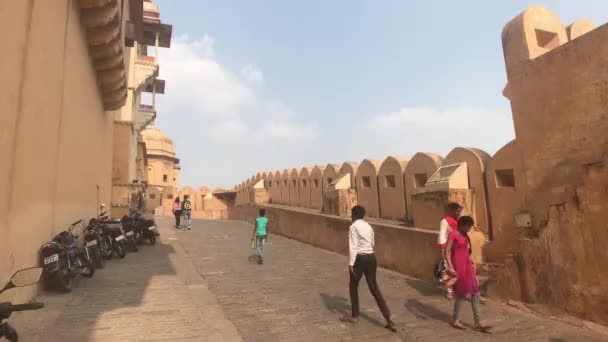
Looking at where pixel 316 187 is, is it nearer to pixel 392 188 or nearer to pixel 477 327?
pixel 392 188

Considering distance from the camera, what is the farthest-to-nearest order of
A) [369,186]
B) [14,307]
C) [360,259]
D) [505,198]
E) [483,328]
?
1. [369,186]
2. [505,198]
3. [360,259]
4. [483,328]
5. [14,307]

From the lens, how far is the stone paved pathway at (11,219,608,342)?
4.04 metres

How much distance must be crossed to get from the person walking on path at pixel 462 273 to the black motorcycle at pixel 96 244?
19.5 feet

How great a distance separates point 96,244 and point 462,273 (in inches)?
255

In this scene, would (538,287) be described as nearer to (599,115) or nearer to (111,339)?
(599,115)

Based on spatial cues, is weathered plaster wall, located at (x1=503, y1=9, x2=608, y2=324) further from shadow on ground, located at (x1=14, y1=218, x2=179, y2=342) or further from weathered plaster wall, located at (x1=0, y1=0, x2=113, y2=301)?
weathered plaster wall, located at (x1=0, y1=0, x2=113, y2=301)

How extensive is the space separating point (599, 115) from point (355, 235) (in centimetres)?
333

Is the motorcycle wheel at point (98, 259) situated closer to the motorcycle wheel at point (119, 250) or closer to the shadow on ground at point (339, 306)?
the motorcycle wheel at point (119, 250)

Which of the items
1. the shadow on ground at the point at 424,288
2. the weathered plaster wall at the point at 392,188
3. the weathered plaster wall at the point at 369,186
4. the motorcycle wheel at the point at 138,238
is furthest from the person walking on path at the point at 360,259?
the motorcycle wheel at the point at 138,238

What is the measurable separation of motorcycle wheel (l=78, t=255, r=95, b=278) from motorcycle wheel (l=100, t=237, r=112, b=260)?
179cm

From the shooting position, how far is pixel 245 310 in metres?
4.97

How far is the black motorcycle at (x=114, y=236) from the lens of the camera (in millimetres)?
8438

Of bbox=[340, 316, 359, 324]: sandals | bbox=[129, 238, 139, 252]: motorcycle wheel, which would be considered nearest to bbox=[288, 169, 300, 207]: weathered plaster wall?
bbox=[129, 238, 139, 252]: motorcycle wheel

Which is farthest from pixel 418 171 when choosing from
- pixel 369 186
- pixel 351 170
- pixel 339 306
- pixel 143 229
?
pixel 143 229
